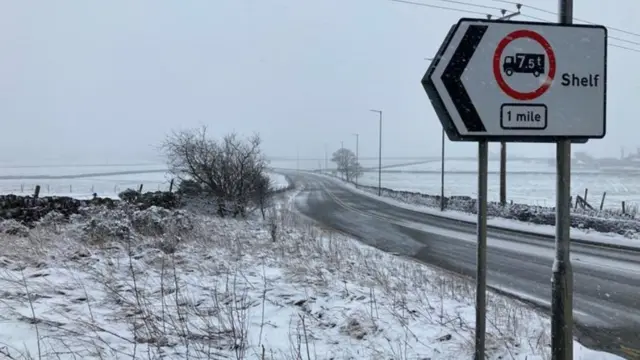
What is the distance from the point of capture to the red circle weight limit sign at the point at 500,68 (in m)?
2.42

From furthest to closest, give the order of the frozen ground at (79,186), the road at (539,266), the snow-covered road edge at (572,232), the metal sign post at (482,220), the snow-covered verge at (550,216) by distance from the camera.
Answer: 1. the frozen ground at (79,186)
2. the snow-covered verge at (550,216)
3. the snow-covered road edge at (572,232)
4. the road at (539,266)
5. the metal sign post at (482,220)

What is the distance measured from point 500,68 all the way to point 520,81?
5.6 inches

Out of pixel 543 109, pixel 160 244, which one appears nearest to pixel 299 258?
pixel 160 244

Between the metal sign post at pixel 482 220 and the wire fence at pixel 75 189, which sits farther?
the wire fence at pixel 75 189

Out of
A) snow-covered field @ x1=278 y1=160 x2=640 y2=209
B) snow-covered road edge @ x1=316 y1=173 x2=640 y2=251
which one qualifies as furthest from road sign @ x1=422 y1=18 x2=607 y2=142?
snow-covered field @ x1=278 y1=160 x2=640 y2=209

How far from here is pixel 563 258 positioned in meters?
2.51

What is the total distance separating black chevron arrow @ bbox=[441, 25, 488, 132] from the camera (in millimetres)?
2408

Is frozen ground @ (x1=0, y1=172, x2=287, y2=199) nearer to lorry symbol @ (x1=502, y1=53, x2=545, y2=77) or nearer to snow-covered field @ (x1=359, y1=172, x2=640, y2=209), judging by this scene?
snow-covered field @ (x1=359, y1=172, x2=640, y2=209)

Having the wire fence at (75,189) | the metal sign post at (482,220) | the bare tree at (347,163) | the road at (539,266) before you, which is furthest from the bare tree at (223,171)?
the bare tree at (347,163)

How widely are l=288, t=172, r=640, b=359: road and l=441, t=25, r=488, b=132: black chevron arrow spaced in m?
4.46

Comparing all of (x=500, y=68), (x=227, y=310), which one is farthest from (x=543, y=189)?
(x=500, y=68)

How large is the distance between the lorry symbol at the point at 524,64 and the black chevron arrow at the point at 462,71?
207 mm

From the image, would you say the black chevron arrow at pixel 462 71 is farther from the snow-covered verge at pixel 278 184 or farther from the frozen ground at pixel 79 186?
the snow-covered verge at pixel 278 184

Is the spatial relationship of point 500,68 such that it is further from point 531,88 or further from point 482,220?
point 482,220
